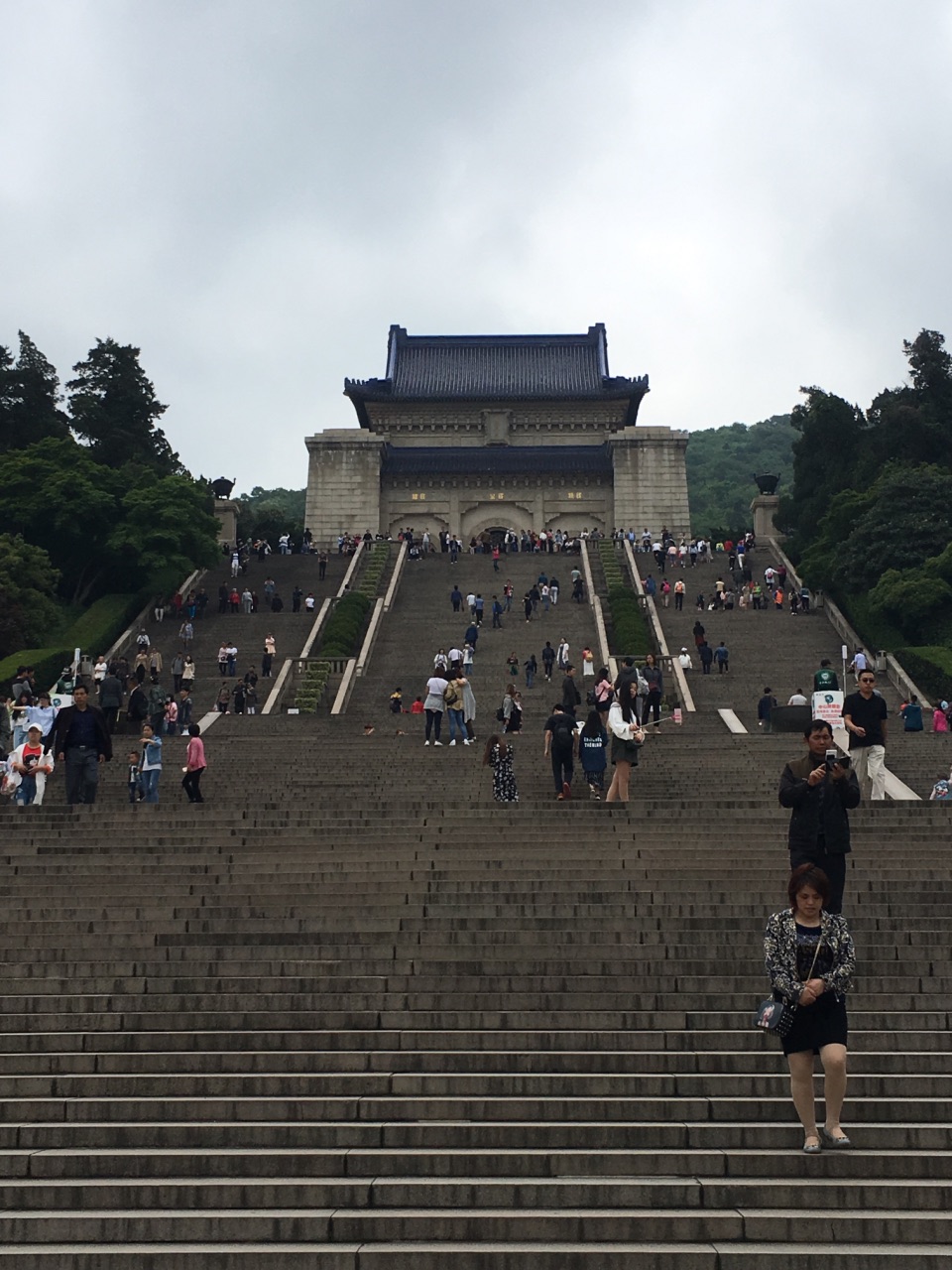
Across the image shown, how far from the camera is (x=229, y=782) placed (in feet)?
59.3

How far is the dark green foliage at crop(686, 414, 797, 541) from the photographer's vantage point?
255ft

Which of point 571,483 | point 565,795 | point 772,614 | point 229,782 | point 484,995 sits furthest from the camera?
point 571,483

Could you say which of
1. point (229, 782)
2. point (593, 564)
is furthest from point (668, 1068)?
point (593, 564)

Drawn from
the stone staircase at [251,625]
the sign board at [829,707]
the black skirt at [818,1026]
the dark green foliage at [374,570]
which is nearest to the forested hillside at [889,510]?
the sign board at [829,707]

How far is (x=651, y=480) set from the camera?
55.7 m

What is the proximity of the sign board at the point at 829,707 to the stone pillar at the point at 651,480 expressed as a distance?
36531 millimetres

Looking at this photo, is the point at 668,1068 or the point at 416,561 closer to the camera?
the point at 668,1068

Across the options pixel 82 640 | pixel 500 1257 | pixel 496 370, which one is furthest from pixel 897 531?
pixel 496 370

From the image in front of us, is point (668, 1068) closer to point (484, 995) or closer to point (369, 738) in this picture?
point (484, 995)

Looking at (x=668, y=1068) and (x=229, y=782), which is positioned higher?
(x=229, y=782)

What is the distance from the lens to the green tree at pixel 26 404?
47.8 meters

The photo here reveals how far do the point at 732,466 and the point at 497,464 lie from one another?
120ft

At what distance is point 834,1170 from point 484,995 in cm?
262

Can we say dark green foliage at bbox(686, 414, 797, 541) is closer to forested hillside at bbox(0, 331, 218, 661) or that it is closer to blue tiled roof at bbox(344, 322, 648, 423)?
blue tiled roof at bbox(344, 322, 648, 423)
